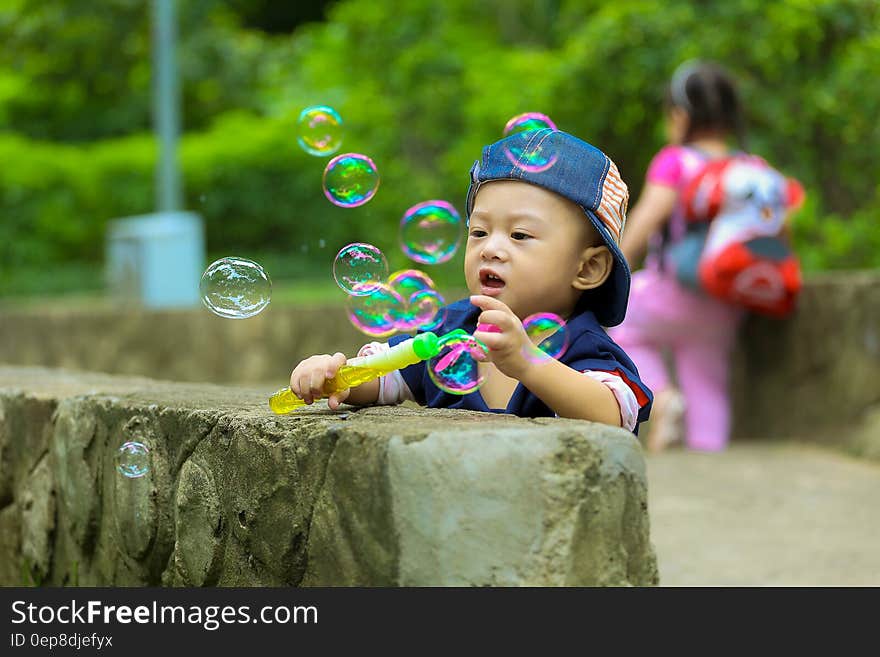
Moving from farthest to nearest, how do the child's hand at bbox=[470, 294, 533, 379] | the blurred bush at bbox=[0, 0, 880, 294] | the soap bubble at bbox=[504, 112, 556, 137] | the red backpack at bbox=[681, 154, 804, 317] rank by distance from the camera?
the blurred bush at bbox=[0, 0, 880, 294] → the red backpack at bbox=[681, 154, 804, 317] → the soap bubble at bbox=[504, 112, 556, 137] → the child's hand at bbox=[470, 294, 533, 379]

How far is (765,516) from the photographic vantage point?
4.43m

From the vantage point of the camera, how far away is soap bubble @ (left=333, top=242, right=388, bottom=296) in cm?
258

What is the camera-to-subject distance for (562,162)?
2352mm

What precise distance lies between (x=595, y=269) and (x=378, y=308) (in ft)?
1.43

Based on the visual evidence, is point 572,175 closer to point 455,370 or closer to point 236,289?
point 455,370

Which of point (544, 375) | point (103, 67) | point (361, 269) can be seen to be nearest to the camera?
point (544, 375)

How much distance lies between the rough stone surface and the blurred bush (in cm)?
547

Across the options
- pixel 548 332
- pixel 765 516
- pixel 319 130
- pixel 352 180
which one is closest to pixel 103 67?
pixel 765 516

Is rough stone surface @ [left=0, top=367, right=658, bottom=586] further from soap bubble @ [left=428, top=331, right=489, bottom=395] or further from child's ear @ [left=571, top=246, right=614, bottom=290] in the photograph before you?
child's ear @ [left=571, top=246, right=614, bottom=290]

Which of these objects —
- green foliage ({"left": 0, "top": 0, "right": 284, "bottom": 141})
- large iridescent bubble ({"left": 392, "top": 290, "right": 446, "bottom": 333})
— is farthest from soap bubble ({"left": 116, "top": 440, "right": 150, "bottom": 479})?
green foliage ({"left": 0, "top": 0, "right": 284, "bottom": 141})

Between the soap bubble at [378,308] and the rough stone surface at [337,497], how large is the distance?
26 cm

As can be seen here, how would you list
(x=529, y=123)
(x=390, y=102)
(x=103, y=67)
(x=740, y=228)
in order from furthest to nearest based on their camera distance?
1. (x=103, y=67)
2. (x=390, y=102)
3. (x=740, y=228)
4. (x=529, y=123)

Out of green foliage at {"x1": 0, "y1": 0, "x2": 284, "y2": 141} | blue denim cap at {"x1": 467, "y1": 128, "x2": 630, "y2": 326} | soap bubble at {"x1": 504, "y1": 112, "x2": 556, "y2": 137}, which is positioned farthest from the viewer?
green foliage at {"x1": 0, "y1": 0, "x2": 284, "y2": 141}
